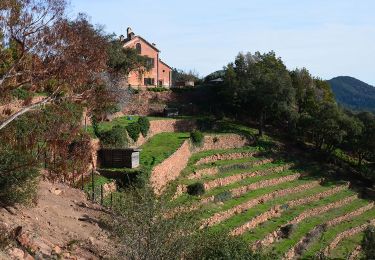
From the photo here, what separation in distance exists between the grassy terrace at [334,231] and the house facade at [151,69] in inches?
1015

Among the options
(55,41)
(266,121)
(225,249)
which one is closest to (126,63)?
(266,121)

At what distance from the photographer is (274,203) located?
1298 inches

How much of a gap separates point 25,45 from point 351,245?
24.3m

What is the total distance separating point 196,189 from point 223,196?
2.05 m

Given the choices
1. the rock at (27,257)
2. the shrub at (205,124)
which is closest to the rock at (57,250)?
the rock at (27,257)

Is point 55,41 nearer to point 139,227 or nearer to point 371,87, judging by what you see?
point 139,227

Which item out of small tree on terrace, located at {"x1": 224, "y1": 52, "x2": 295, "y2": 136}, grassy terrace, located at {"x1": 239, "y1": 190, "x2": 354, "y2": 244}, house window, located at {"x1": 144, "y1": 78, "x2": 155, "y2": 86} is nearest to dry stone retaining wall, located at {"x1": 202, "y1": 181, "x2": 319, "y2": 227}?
grassy terrace, located at {"x1": 239, "y1": 190, "x2": 354, "y2": 244}

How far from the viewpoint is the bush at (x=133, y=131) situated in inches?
1294

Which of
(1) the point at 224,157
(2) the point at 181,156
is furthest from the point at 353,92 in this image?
(2) the point at 181,156

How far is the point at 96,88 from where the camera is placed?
63.7ft

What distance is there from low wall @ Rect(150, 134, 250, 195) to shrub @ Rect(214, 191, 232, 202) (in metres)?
3.01

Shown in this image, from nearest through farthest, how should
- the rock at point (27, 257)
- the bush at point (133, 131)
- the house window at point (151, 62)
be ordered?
1. the rock at point (27, 257)
2. the bush at point (133, 131)
3. the house window at point (151, 62)

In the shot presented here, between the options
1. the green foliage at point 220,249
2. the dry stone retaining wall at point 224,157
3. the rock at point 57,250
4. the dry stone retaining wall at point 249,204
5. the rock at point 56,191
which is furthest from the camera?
the dry stone retaining wall at point 224,157

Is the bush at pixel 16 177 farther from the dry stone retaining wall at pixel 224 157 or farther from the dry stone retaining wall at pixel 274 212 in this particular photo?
the dry stone retaining wall at pixel 224 157
